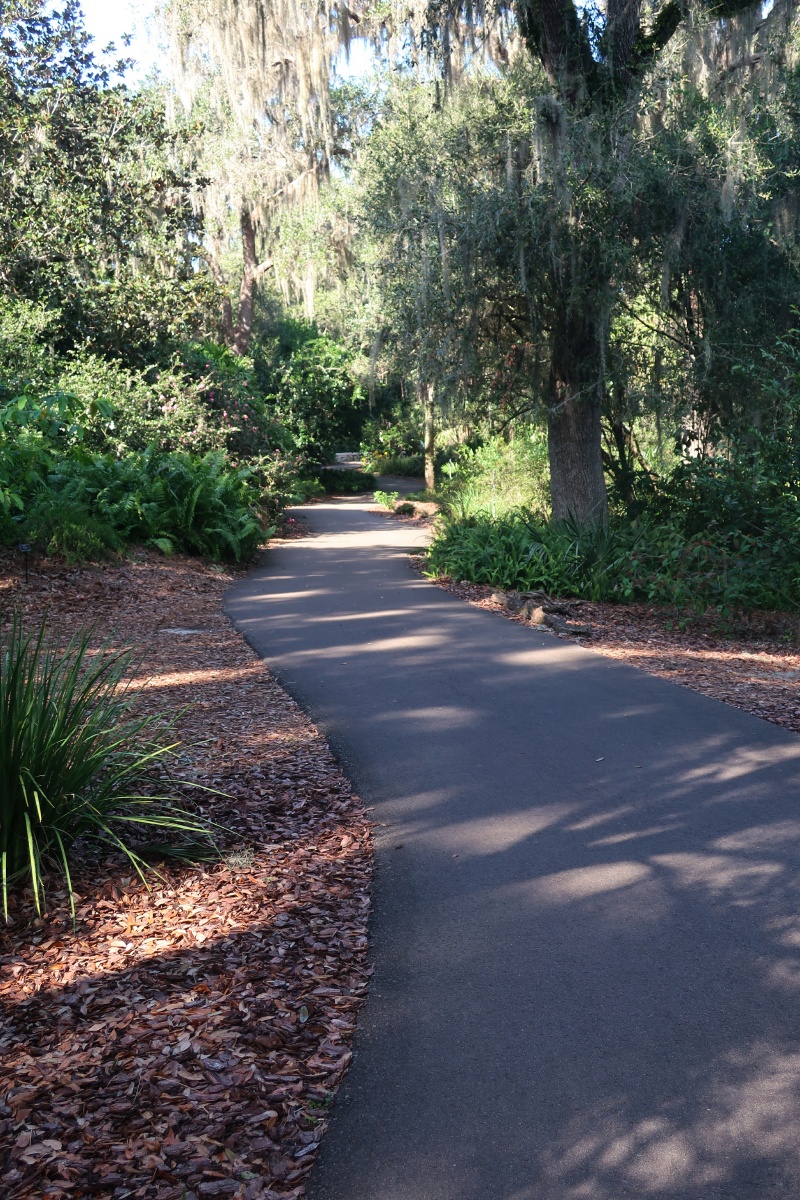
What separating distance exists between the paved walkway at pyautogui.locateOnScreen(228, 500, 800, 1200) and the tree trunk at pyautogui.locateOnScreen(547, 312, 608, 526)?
18.8 ft

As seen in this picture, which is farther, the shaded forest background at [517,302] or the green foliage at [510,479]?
the green foliage at [510,479]

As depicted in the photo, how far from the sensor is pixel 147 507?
45.4 feet

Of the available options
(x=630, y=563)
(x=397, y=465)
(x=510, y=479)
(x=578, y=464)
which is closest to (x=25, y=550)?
(x=630, y=563)

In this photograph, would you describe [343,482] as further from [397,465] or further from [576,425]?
[576,425]

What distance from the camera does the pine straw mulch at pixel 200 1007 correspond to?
2.65m

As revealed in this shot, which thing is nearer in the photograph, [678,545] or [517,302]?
[678,545]

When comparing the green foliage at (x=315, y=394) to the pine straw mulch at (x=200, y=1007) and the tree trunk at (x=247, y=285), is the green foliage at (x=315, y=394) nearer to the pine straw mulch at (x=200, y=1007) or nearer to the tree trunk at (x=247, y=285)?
the tree trunk at (x=247, y=285)

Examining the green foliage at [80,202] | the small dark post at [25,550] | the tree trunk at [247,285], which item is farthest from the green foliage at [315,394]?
the small dark post at [25,550]

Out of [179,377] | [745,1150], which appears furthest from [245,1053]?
[179,377]

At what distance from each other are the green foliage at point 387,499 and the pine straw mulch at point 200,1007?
20.5m

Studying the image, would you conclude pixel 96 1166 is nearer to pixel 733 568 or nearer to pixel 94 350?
pixel 733 568

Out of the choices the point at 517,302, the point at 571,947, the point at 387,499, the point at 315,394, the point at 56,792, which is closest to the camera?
the point at 571,947

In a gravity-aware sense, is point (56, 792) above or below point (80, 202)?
below

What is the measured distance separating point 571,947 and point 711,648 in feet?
20.9
